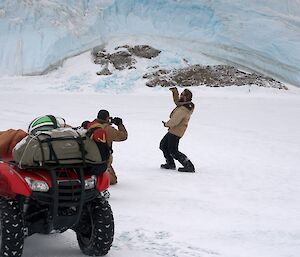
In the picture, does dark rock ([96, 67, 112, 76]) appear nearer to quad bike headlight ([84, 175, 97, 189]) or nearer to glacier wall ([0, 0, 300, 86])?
glacier wall ([0, 0, 300, 86])

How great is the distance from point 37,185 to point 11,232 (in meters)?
0.30

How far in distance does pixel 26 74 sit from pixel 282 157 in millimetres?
23804

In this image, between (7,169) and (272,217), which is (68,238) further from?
(272,217)

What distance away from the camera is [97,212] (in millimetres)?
3219

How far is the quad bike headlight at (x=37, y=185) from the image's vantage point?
296 centimetres

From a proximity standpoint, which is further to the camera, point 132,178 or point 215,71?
point 215,71

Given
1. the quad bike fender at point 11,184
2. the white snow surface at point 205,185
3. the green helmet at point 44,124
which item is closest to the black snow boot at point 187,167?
the white snow surface at point 205,185

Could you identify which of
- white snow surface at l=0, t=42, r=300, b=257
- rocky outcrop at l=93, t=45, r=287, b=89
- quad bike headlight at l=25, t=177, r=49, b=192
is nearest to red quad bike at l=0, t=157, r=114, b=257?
quad bike headlight at l=25, t=177, r=49, b=192

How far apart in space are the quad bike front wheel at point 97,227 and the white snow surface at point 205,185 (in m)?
0.14

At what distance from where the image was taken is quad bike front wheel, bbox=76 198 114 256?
10.4 feet

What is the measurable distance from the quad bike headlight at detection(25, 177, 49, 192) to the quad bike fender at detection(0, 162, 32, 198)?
21mm

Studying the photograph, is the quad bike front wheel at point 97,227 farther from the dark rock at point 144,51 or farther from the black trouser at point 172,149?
the dark rock at point 144,51

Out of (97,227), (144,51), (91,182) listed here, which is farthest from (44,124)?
(144,51)

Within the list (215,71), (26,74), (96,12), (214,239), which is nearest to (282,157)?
(214,239)
